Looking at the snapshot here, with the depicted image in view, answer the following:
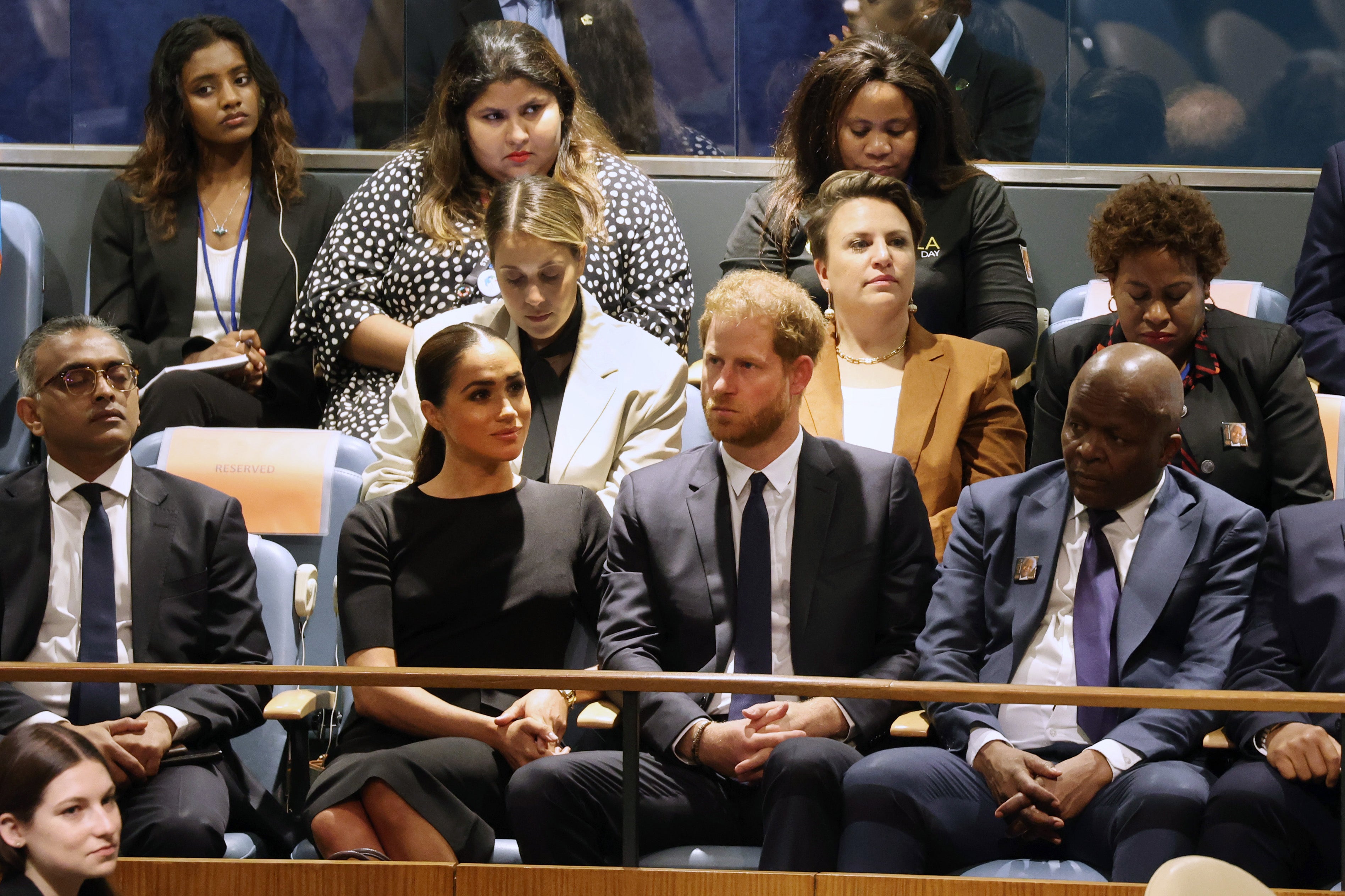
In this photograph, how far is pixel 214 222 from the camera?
3.66 metres

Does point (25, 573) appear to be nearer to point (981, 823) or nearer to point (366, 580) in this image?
point (366, 580)

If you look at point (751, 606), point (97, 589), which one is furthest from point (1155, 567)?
point (97, 589)

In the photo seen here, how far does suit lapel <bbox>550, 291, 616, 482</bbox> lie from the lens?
9.39 feet

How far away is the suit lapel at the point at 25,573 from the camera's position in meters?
2.47

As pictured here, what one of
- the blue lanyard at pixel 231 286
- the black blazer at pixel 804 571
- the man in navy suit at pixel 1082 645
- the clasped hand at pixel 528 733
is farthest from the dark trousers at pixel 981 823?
the blue lanyard at pixel 231 286

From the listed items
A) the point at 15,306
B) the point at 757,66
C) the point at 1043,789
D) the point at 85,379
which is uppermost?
the point at 757,66

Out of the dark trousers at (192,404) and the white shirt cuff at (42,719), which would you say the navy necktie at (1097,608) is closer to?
the white shirt cuff at (42,719)

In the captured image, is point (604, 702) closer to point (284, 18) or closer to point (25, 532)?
point (25, 532)

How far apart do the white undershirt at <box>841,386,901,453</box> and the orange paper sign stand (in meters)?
1.04

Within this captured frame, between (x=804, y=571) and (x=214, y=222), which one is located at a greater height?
(x=214, y=222)

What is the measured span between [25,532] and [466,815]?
38.5 inches

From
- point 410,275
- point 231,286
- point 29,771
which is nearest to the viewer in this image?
point 29,771

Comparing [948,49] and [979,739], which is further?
[948,49]

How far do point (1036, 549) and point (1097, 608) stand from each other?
134 mm
